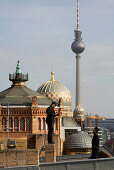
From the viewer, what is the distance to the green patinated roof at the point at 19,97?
9325 cm

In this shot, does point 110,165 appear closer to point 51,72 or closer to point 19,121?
point 19,121

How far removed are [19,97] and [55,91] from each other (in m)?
41.2

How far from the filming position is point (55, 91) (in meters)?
136

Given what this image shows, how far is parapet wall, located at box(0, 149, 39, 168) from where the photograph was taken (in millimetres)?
43312

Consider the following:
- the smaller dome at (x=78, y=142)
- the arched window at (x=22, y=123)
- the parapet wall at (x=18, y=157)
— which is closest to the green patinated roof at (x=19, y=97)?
the arched window at (x=22, y=123)

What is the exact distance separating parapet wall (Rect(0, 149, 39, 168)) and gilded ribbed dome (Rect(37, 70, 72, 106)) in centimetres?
8975

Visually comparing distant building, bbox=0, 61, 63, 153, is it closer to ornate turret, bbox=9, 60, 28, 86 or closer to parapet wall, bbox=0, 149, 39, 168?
ornate turret, bbox=9, 60, 28, 86

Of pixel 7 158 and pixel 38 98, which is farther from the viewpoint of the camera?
pixel 38 98

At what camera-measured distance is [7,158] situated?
4456cm

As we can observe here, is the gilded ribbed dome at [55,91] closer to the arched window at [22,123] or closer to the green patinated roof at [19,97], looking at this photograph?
the green patinated roof at [19,97]

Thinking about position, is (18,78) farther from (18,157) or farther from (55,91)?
(18,157)

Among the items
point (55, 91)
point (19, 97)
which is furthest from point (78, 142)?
point (55, 91)

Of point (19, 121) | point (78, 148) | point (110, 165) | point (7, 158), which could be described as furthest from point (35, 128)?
point (110, 165)

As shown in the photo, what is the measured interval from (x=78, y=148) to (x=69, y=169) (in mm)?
68544
